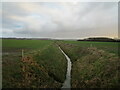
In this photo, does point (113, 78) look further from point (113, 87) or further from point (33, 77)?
point (33, 77)

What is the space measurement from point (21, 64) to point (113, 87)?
13.4m

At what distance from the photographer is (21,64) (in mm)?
19828

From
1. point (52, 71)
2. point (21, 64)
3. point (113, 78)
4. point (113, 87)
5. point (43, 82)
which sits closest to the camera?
point (113, 87)

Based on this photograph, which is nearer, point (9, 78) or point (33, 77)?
point (9, 78)

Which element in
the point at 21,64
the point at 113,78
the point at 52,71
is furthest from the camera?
the point at 52,71

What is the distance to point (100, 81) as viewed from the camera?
15508mm

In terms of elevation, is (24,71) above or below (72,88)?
above

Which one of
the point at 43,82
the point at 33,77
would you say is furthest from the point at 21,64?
the point at 43,82

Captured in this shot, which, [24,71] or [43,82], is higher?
[24,71]

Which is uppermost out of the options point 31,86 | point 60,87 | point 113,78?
point 113,78

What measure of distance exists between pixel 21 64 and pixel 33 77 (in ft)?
12.7

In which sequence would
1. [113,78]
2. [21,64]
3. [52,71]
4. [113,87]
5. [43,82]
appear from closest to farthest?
[113,87]
[113,78]
[43,82]
[21,64]
[52,71]

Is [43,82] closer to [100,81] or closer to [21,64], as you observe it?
[21,64]

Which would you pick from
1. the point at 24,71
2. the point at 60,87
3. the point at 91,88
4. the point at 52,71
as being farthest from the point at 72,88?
the point at 24,71
